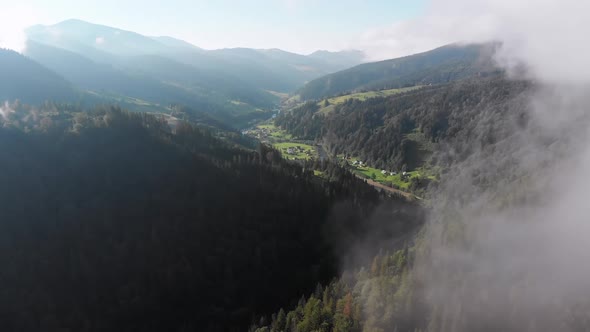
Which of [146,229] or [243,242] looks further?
[243,242]

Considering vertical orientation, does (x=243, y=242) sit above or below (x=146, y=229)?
below

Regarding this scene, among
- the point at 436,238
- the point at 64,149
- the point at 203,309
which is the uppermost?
the point at 64,149

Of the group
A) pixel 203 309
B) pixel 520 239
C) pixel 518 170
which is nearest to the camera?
pixel 203 309

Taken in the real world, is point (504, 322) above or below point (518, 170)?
below

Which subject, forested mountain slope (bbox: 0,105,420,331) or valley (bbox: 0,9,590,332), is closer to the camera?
valley (bbox: 0,9,590,332)

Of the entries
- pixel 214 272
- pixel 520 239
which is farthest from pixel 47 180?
pixel 520 239

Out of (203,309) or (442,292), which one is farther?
(203,309)

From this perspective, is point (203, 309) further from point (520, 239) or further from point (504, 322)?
point (520, 239)

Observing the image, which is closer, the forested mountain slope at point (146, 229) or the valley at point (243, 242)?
the valley at point (243, 242)
